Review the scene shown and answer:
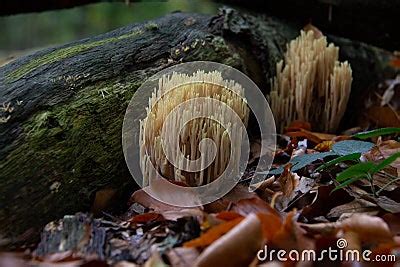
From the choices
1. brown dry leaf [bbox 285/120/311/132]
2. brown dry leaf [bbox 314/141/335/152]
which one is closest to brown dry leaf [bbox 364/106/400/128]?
brown dry leaf [bbox 285/120/311/132]

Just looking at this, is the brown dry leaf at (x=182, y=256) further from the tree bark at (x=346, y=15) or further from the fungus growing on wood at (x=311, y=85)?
the tree bark at (x=346, y=15)

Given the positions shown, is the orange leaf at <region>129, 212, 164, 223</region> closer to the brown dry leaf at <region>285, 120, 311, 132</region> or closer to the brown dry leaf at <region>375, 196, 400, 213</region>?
the brown dry leaf at <region>375, 196, 400, 213</region>

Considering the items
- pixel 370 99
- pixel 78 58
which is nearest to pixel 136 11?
pixel 370 99

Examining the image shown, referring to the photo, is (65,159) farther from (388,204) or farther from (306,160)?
(388,204)

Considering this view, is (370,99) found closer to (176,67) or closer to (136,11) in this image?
(176,67)

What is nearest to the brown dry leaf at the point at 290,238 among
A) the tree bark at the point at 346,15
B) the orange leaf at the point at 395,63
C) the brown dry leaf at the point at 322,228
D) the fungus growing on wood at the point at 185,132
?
the brown dry leaf at the point at 322,228

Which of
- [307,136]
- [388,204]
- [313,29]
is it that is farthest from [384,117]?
[388,204]

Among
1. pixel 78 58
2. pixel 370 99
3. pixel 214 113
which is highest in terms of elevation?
pixel 78 58
